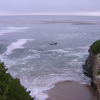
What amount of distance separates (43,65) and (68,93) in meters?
8.10

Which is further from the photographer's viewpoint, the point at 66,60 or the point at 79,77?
the point at 66,60

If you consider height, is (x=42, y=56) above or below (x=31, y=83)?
above

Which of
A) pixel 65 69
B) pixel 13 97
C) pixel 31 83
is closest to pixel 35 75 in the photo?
pixel 31 83

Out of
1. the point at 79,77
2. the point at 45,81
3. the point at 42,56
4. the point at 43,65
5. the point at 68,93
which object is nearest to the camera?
the point at 68,93

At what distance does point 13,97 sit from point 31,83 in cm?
901

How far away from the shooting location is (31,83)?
48.6ft

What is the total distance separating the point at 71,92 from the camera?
13.3 meters

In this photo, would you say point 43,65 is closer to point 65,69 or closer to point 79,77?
point 65,69

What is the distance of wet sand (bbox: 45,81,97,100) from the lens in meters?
12.5

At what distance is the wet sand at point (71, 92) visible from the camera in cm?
1246

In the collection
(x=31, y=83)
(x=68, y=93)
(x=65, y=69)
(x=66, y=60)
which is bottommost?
(x=68, y=93)

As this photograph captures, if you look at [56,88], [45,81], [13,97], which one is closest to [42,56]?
[45,81]

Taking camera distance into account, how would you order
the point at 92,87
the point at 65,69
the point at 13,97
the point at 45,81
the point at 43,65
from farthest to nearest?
the point at 43,65
the point at 65,69
the point at 45,81
the point at 92,87
the point at 13,97

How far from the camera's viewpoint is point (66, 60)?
2255 centimetres
